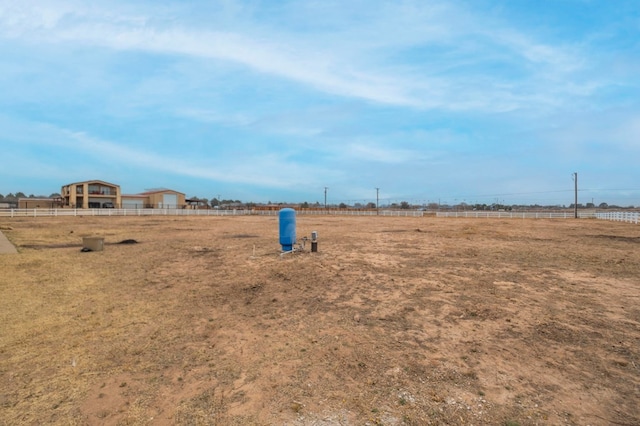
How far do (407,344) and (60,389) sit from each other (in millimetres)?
4485

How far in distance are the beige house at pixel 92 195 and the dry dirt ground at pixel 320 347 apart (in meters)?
71.3

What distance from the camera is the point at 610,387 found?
3.87 metres

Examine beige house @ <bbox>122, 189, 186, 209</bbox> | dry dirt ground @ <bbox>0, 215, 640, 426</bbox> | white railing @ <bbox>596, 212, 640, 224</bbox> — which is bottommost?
dry dirt ground @ <bbox>0, 215, 640, 426</bbox>

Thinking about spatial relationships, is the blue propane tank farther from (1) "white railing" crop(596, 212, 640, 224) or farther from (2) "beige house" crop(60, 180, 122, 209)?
(2) "beige house" crop(60, 180, 122, 209)

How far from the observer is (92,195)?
69.8 metres

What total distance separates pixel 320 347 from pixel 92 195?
81.1 m

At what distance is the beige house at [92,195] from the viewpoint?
67562mm

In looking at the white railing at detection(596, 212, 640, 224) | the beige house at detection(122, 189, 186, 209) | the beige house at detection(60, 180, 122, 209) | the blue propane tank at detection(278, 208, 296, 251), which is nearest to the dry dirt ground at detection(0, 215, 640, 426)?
the blue propane tank at detection(278, 208, 296, 251)

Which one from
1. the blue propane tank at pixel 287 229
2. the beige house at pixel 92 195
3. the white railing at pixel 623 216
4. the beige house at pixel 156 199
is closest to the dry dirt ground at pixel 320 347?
the blue propane tank at pixel 287 229

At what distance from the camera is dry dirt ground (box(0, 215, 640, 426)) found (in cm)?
346

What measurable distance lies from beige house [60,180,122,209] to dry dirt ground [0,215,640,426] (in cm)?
7133

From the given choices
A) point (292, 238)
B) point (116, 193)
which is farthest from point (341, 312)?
point (116, 193)

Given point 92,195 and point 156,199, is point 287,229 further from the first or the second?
point 156,199

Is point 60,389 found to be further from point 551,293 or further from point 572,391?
point 551,293
